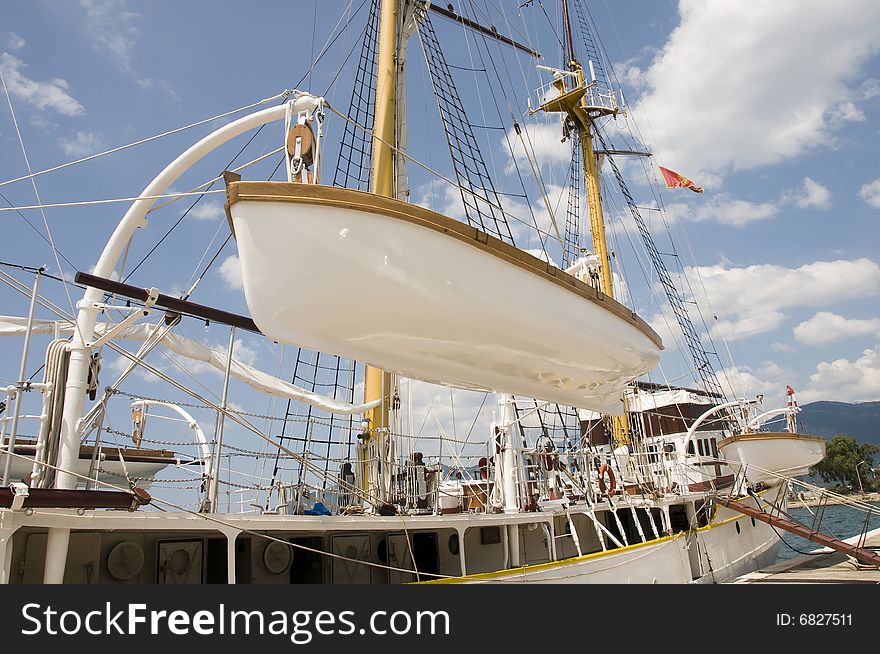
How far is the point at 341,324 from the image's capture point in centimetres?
409

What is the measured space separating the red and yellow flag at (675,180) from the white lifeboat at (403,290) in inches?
897

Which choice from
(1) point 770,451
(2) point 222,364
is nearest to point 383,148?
(2) point 222,364

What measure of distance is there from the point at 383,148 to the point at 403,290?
767cm

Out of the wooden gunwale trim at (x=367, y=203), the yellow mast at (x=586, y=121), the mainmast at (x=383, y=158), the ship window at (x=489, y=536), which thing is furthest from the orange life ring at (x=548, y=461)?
the yellow mast at (x=586, y=121)

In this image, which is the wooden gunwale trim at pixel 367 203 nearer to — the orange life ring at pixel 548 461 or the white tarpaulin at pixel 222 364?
the white tarpaulin at pixel 222 364

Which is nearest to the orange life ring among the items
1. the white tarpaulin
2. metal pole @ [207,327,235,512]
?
the white tarpaulin

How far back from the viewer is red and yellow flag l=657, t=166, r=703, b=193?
83.6ft

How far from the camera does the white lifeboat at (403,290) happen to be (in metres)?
3.67

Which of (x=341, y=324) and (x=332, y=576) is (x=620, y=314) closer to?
(x=341, y=324)

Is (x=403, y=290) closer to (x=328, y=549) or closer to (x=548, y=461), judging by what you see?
(x=328, y=549)

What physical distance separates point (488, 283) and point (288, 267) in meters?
1.36

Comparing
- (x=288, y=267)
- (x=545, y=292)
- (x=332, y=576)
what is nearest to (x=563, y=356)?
(x=545, y=292)

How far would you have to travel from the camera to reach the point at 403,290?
3812 mm

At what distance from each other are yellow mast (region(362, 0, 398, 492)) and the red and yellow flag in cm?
1675
